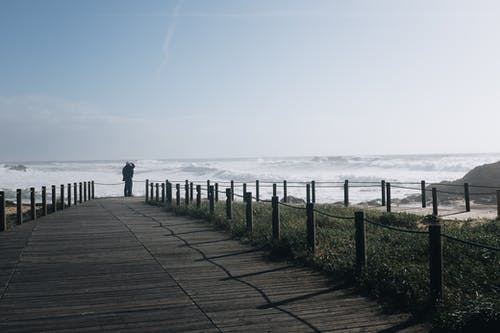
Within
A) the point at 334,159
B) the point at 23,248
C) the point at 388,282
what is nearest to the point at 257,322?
the point at 388,282

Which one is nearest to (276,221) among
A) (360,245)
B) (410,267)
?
(360,245)

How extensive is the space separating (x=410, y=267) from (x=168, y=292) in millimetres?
3322

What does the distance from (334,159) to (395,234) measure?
99.5 metres

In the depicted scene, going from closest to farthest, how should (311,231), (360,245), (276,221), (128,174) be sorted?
1. (360,245)
2. (311,231)
3. (276,221)
4. (128,174)

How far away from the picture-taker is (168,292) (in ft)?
21.6

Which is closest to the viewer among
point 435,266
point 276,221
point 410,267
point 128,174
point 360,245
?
point 435,266

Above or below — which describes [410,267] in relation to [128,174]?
below

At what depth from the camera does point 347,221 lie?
13727 millimetres

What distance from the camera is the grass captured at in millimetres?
5027

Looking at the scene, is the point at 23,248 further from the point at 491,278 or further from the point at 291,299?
the point at 491,278

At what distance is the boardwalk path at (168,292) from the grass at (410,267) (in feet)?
1.07

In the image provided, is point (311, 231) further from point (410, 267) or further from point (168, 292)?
point (168, 292)

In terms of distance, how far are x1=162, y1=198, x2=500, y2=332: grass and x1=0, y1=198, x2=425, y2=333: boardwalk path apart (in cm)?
33

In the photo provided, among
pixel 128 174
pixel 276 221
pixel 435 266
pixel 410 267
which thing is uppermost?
pixel 128 174
